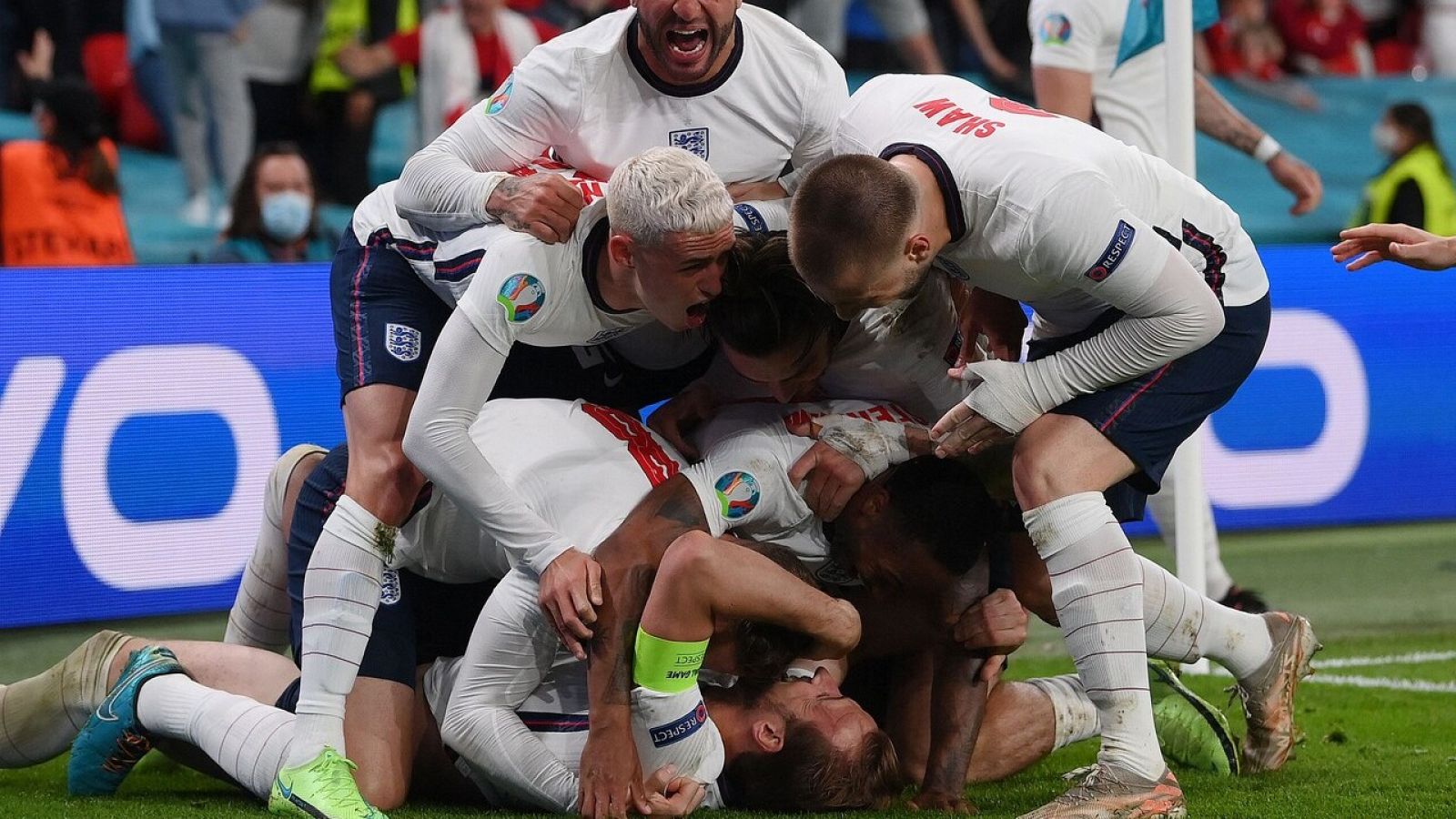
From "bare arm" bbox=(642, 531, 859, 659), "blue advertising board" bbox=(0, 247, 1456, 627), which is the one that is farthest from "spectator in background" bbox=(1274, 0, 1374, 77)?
"bare arm" bbox=(642, 531, 859, 659)

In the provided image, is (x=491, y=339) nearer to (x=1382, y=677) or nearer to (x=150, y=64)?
Result: (x=1382, y=677)

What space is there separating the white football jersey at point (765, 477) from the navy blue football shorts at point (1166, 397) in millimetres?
591

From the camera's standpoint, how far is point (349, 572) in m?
3.94

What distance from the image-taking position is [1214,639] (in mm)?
4184

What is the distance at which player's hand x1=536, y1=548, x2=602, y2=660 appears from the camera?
142 inches

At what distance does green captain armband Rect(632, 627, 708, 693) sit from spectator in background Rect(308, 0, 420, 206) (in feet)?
20.2

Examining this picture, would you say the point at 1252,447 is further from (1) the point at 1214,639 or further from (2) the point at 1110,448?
(2) the point at 1110,448

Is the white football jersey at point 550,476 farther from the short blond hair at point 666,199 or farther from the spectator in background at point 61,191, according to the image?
the spectator in background at point 61,191

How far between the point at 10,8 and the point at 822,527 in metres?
6.54

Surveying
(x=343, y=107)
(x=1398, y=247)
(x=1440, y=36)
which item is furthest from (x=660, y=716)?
(x=1440, y=36)

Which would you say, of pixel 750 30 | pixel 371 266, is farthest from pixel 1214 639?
pixel 371 266

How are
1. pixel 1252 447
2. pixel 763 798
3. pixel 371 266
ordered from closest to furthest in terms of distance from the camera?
pixel 763 798
pixel 371 266
pixel 1252 447

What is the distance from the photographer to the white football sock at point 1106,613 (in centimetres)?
363

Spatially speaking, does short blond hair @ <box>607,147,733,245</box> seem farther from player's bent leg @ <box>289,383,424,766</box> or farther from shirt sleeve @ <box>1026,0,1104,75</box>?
shirt sleeve @ <box>1026,0,1104,75</box>
